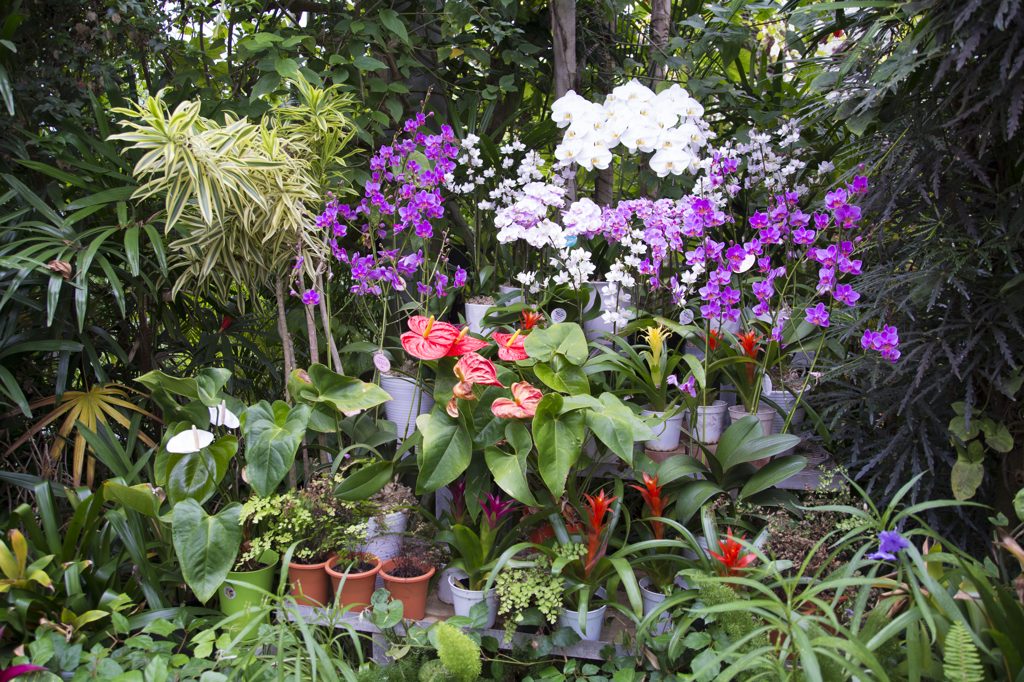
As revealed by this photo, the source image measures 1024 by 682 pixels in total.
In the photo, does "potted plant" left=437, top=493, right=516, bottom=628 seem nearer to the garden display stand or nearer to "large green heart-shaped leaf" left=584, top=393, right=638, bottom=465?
the garden display stand

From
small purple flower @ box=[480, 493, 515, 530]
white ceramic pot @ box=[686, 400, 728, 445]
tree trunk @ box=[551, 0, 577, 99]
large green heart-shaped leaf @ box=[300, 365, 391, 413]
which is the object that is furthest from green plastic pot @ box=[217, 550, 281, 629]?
tree trunk @ box=[551, 0, 577, 99]

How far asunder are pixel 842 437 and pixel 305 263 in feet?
5.50

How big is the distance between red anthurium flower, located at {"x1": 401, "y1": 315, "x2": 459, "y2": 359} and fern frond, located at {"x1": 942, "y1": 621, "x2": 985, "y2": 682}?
1.17 metres

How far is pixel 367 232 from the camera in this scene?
1958 mm

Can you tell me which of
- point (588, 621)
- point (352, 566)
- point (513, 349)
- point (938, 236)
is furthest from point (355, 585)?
point (938, 236)

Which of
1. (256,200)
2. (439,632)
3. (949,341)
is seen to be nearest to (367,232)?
(256,200)

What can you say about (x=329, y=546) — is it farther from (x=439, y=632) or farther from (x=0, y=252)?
(x=0, y=252)

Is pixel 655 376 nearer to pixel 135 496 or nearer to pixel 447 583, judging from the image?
pixel 447 583

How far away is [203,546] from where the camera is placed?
142cm

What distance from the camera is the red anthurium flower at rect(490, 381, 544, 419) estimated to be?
1476 millimetres

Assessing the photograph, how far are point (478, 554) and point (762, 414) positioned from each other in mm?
931

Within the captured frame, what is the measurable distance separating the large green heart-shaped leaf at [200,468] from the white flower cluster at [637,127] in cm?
126

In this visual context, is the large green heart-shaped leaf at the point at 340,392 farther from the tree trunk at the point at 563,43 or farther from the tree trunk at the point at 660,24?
the tree trunk at the point at 660,24

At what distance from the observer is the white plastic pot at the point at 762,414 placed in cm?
182
